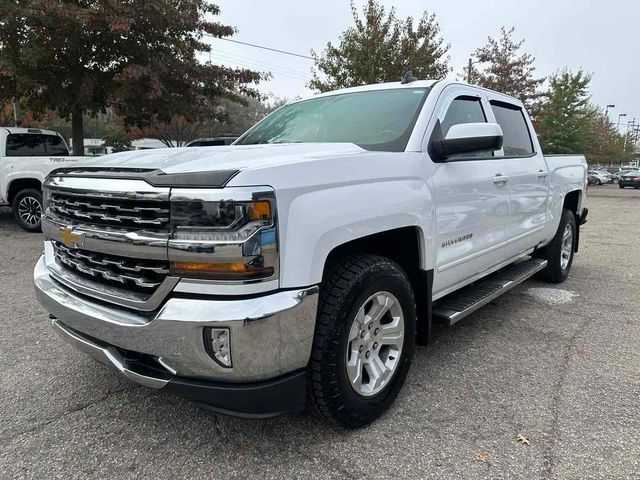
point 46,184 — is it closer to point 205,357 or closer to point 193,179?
point 193,179

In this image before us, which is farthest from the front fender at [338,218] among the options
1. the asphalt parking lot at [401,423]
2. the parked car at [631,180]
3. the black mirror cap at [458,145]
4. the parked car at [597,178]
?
the parked car at [597,178]

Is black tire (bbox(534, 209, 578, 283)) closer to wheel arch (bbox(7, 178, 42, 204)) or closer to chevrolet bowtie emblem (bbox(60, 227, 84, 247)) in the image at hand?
chevrolet bowtie emblem (bbox(60, 227, 84, 247))

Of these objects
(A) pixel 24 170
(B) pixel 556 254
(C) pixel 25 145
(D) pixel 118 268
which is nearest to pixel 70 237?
(D) pixel 118 268

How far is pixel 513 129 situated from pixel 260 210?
3.36 metres

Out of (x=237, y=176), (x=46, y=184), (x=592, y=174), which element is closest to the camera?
(x=237, y=176)

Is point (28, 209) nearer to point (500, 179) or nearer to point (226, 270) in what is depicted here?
point (500, 179)

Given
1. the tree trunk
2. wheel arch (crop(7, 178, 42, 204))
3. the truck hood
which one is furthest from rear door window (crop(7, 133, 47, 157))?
the truck hood

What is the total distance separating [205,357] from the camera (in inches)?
77.0

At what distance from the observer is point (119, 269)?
2.21 m

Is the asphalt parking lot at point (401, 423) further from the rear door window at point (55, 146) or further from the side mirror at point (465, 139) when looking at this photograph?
the rear door window at point (55, 146)

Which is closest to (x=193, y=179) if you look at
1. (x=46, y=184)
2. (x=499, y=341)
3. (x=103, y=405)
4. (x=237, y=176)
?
(x=237, y=176)

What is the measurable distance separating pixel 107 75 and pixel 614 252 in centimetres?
1085

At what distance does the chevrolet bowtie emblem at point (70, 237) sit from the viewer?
232 centimetres

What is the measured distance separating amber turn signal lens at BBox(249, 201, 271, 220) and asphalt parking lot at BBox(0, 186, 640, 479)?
3.89 feet
